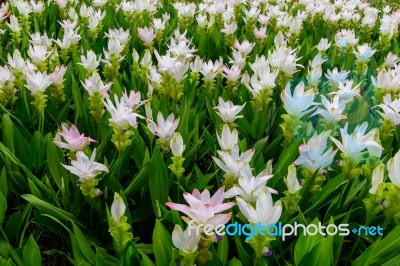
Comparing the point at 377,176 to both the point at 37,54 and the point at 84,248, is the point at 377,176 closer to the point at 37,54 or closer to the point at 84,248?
the point at 84,248

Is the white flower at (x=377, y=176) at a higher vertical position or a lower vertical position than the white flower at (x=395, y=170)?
lower

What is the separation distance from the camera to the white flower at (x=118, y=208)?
3.95 feet

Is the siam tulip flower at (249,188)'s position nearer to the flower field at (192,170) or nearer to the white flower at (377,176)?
the flower field at (192,170)

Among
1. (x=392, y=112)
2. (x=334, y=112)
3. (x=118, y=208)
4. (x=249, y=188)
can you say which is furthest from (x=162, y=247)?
(x=392, y=112)

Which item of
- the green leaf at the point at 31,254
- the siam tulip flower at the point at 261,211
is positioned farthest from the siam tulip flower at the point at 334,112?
the green leaf at the point at 31,254

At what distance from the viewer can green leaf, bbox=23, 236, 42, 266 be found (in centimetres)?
126

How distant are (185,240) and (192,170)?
2.28ft

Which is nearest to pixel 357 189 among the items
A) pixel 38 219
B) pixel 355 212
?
pixel 355 212

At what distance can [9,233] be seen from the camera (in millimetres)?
1541

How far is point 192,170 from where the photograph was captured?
1812 millimetres

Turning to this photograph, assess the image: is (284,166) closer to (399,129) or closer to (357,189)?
(357,189)

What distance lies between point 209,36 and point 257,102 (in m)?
1.34

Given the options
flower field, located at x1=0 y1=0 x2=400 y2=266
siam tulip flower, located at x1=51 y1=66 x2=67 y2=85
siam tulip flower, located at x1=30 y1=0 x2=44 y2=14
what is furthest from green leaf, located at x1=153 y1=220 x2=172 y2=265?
siam tulip flower, located at x1=30 y1=0 x2=44 y2=14

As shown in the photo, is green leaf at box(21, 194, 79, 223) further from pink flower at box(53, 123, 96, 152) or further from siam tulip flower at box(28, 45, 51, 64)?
siam tulip flower at box(28, 45, 51, 64)
